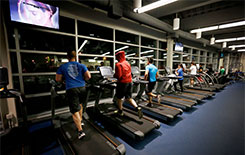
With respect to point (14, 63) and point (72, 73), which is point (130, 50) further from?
point (14, 63)

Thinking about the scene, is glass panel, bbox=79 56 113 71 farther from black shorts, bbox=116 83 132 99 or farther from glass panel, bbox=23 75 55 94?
black shorts, bbox=116 83 132 99

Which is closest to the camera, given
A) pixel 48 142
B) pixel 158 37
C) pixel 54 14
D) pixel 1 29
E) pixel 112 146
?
pixel 112 146

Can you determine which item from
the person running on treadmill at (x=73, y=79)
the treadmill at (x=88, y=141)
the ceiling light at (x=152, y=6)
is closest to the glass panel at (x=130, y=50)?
the ceiling light at (x=152, y=6)

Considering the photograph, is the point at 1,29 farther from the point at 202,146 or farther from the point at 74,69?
the point at 202,146

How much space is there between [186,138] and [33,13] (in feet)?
14.5

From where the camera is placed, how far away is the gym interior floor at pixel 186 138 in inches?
74.1

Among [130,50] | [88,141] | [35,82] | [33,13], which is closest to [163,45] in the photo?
[130,50]

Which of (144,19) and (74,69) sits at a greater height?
(144,19)

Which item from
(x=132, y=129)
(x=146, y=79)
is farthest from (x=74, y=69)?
(x=146, y=79)

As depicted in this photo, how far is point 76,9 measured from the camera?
3328 mm

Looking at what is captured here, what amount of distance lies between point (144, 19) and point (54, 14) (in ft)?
9.43

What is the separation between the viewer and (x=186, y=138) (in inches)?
86.7

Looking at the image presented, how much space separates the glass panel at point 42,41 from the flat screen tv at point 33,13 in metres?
0.46

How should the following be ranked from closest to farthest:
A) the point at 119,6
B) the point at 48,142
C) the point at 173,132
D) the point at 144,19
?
the point at 48,142, the point at 173,132, the point at 119,6, the point at 144,19
